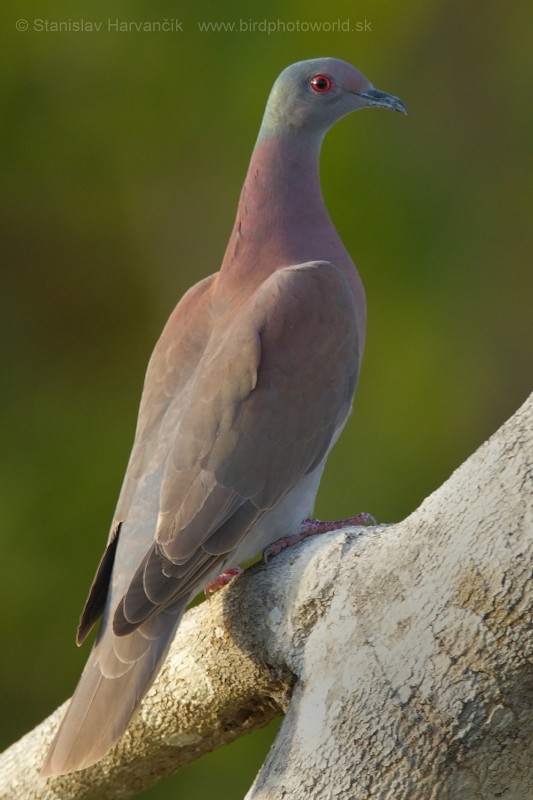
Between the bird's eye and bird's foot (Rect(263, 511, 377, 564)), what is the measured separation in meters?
0.81

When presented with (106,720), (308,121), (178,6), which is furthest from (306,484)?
(178,6)

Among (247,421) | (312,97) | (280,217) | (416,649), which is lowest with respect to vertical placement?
(416,649)

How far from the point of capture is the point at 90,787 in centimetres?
189

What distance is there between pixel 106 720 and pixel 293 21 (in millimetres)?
2931

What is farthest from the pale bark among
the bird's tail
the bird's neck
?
the bird's neck

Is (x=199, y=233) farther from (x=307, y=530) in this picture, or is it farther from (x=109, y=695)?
(x=109, y=695)

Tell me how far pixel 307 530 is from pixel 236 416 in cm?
22

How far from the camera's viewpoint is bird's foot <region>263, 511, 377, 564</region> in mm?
1905

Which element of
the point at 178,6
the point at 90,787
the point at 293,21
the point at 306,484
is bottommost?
the point at 90,787

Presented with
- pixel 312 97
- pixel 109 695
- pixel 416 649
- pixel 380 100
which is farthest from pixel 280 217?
pixel 416 649

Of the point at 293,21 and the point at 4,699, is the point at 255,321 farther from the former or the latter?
the point at 4,699

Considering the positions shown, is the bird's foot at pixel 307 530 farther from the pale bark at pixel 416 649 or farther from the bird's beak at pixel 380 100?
the bird's beak at pixel 380 100

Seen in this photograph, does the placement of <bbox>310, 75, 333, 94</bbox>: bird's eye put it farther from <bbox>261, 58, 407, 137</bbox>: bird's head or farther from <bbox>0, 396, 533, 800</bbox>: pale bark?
<bbox>0, 396, 533, 800</bbox>: pale bark

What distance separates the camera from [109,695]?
5.71 ft
